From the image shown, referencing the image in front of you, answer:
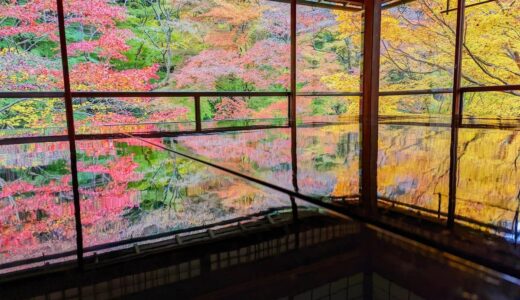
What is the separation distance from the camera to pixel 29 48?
7305mm

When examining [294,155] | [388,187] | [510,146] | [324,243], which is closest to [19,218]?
[324,243]

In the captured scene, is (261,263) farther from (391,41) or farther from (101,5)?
(391,41)

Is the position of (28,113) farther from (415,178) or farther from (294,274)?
(294,274)

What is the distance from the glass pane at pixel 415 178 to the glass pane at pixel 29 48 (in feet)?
24.0

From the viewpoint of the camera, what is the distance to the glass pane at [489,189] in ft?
2.95

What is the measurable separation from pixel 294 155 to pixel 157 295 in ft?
5.52

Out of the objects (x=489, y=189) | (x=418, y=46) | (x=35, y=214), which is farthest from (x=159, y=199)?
(x=418, y=46)

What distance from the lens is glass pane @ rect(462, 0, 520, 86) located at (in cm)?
757

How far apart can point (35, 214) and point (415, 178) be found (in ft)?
4.44

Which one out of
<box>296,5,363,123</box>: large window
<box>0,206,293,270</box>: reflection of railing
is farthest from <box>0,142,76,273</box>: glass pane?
<box>296,5,363,123</box>: large window

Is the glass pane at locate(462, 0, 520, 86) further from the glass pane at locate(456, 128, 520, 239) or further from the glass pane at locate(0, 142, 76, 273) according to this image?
the glass pane at locate(0, 142, 76, 273)

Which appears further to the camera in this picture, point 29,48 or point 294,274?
point 29,48

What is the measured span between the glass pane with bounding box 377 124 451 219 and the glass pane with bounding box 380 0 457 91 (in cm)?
755

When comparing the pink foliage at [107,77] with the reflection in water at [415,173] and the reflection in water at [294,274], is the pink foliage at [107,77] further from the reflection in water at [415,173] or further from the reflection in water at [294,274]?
the reflection in water at [294,274]
